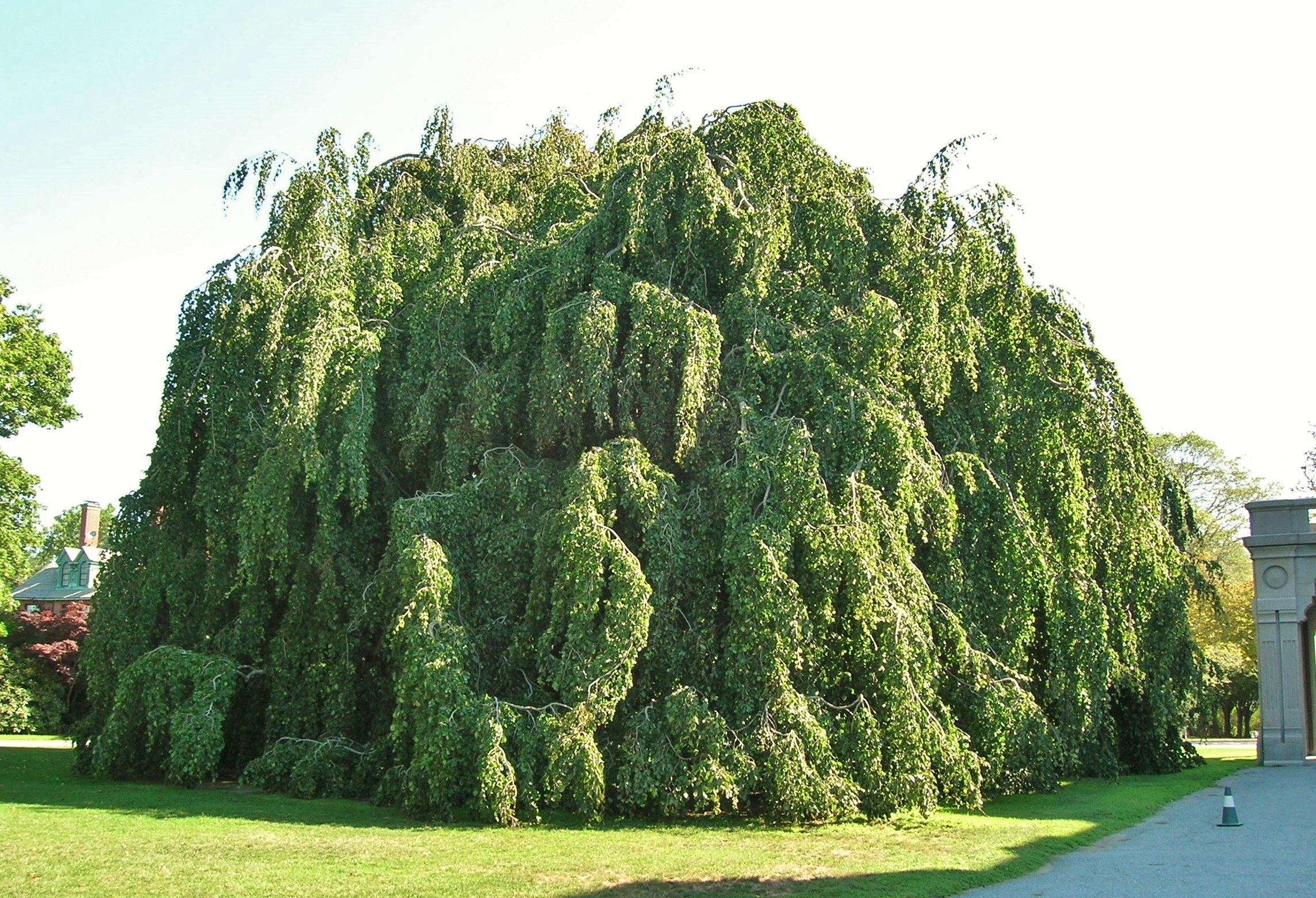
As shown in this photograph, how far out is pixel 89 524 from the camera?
1679 inches

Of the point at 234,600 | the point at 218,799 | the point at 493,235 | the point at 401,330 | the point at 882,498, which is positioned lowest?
the point at 218,799

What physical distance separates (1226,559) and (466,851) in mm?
39575

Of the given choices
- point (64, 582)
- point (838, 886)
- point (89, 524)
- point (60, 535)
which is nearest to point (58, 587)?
point (64, 582)

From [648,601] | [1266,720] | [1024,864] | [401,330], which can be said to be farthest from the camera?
[1266,720]

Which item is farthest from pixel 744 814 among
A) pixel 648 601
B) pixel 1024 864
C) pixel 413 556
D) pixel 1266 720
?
pixel 1266 720

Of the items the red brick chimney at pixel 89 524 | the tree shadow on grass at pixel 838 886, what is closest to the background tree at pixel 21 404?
the tree shadow on grass at pixel 838 886

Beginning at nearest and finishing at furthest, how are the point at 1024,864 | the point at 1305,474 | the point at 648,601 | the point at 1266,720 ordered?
the point at 1024,864
the point at 648,601
the point at 1266,720
the point at 1305,474

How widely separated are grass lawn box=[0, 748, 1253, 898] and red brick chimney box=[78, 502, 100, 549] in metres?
33.2

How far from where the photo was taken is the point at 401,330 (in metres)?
13.6

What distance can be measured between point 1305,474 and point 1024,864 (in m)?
30.6

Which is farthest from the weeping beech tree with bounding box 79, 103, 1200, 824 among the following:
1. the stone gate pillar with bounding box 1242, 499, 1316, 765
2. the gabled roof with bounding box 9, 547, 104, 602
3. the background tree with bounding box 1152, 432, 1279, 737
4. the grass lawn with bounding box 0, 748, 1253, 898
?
the gabled roof with bounding box 9, 547, 104, 602

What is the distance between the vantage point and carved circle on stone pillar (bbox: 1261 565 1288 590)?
19016 mm

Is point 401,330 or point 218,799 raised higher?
point 401,330

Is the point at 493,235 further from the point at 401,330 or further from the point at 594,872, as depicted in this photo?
the point at 594,872
